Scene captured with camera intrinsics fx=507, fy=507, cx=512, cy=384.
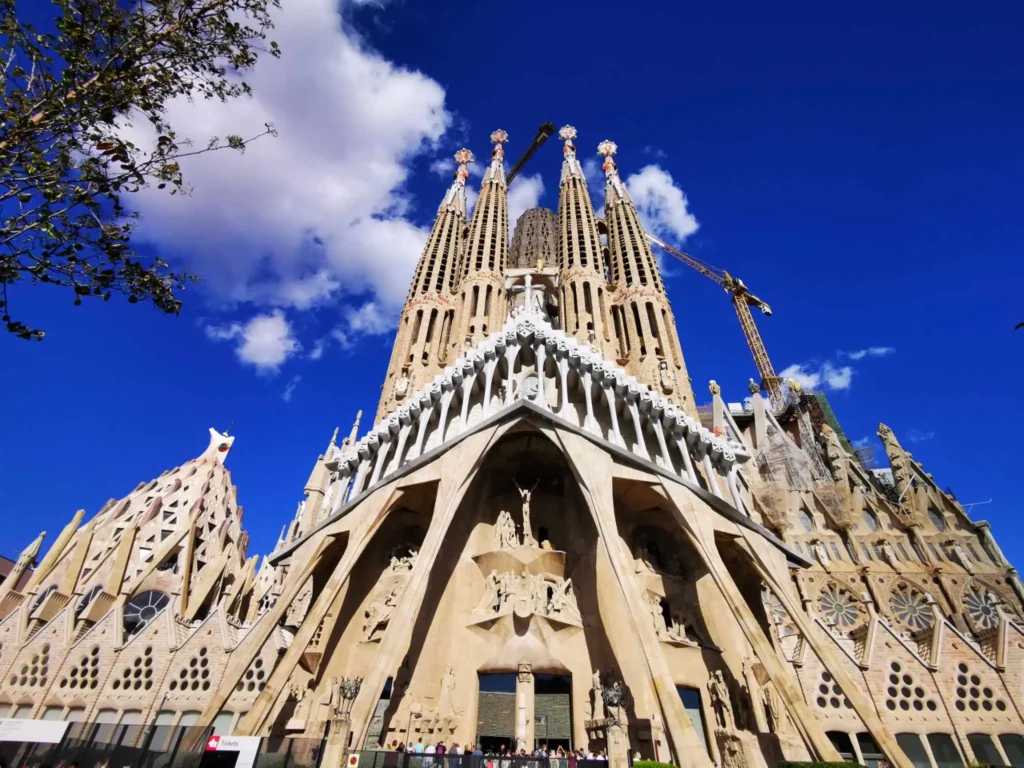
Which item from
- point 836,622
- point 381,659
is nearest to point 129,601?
point 381,659

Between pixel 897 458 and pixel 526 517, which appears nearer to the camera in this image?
pixel 526 517

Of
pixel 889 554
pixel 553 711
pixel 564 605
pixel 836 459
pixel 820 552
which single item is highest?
pixel 836 459

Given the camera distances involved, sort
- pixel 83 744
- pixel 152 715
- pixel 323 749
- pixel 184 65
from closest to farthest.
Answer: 1. pixel 184 65
2. pixel 83 744
3. pixel 323 749
4. pixel 152 715

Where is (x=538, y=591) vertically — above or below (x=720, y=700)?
above

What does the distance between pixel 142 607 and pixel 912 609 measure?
36.4m

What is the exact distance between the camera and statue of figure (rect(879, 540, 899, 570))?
2386 centimetres

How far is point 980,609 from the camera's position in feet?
72.8

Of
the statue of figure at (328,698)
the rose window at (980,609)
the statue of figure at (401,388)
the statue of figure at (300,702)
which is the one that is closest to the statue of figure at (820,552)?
Result: the rose window at (980,609)

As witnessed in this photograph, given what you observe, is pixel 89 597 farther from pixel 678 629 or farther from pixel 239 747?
pixel 678 629

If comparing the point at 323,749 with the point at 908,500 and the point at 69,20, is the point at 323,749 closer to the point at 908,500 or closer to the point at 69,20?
the point at 69,20

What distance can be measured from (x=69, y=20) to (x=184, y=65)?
1.19 m

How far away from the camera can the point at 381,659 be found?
12656mm

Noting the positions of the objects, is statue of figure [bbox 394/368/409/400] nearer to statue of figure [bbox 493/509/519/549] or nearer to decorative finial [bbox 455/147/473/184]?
statue of figure [bbox 493/509/519/549]

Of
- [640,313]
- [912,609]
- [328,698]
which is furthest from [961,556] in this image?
[328,698]
